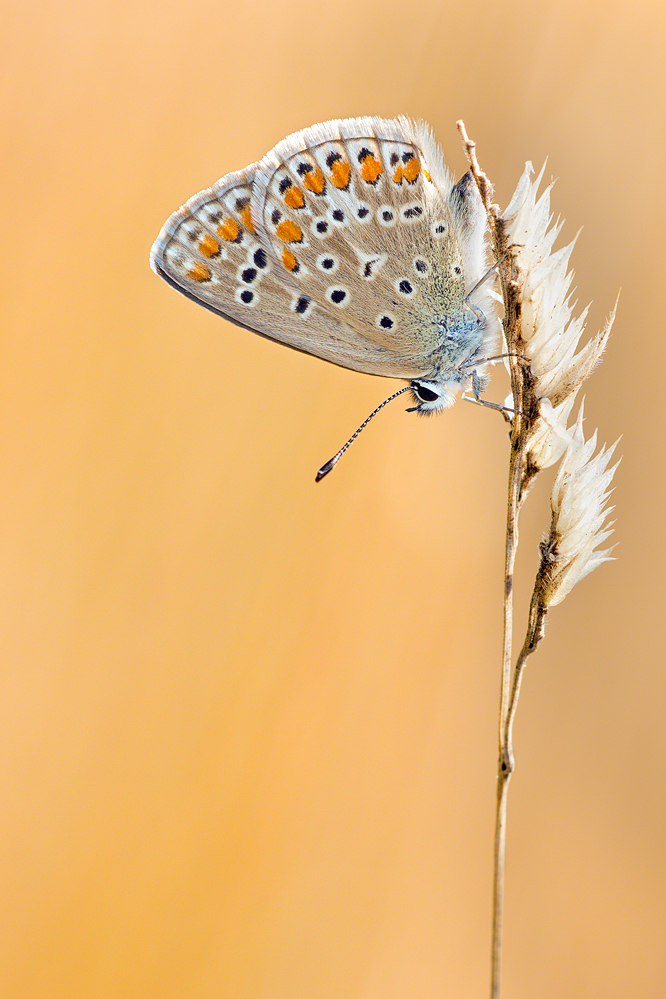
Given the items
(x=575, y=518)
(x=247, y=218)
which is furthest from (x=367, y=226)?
(x=575, y=518)

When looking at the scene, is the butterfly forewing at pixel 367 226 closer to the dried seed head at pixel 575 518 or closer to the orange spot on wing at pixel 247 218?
the orange spot on wing at pixel 247 218

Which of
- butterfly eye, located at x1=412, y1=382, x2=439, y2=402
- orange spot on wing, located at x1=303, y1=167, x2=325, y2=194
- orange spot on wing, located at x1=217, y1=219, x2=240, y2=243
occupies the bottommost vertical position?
butterfly eye, located at x1=412, y1=382, x2=439, y2=402

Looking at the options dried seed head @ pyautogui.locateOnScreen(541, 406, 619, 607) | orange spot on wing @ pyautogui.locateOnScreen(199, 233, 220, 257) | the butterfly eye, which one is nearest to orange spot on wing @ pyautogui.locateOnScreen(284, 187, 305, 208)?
orange spot on wing @ pyautogui.locateOnScreen(199, 233, 220, 257)

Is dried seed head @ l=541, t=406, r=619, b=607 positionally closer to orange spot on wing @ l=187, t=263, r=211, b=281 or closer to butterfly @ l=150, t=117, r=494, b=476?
butterfly @ l=150, t=117, r=494, b=476

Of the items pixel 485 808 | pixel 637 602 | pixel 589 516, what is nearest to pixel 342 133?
pixel 589 516

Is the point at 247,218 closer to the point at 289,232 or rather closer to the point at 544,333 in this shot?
the point at 289,232

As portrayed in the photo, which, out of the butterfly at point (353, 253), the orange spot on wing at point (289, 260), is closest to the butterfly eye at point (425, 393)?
the butterfly at point (353, 253)
